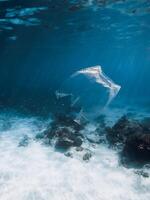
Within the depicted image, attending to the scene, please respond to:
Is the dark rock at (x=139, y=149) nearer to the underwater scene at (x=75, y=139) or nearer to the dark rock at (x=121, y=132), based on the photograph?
Result: the underwater scene at (x=75, y=139)

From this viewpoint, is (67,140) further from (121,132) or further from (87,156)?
(121,132)

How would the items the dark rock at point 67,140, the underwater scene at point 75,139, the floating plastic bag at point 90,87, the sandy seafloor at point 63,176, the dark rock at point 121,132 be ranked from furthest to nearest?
the dark rock at point 121,132 < the dark rock at point 67,140 < the floating plastic bag at point 90,87 < the underwater scene at point 75,139 < the sandy seafloor at point 63,176

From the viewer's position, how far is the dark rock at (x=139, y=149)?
35.7ft

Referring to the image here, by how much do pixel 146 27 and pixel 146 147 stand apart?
19.3 metres

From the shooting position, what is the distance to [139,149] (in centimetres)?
1095

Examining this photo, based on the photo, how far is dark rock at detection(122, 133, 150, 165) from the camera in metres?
10.9

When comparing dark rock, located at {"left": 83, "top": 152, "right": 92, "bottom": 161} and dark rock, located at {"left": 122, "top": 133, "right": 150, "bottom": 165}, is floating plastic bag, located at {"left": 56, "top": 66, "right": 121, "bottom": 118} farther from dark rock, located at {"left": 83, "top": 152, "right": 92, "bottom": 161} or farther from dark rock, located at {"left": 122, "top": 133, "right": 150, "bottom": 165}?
dark rock, located at {"left": 83, "top": 152, "right": 92, "bottom": 161}

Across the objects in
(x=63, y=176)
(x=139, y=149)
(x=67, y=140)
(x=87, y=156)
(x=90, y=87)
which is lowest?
(x=67, y=140)

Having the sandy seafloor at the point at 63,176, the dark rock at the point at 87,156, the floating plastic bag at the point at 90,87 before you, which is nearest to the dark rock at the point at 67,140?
the sandy seafloor at the point at 63,176

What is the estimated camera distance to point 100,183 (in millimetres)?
9312

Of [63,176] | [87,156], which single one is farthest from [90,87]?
[63,176]

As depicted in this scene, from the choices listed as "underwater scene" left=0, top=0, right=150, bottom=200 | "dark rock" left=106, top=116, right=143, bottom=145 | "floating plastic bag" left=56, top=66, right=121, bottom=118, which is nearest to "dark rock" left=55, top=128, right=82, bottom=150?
"underwater scene" left=0, top=0, right=150, bottom=200

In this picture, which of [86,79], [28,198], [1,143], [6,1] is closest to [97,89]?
[86,79]

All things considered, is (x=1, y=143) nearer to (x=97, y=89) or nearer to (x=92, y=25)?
(x=97, y=89)
